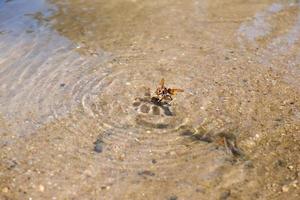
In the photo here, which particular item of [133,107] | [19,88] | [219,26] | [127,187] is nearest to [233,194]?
[127,187]

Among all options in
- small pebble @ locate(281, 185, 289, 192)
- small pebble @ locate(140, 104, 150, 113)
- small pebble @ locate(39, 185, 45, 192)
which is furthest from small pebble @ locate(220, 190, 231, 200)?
small pebble @ locate(39, 185, 45, 192)

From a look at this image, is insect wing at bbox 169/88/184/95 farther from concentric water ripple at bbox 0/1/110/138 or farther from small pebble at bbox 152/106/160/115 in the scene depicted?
concentric water ripple at bbox 0/1/110/138

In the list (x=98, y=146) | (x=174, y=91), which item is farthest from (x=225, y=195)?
(x=174, y=91)

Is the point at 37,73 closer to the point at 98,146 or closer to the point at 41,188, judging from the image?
the point at 98,146

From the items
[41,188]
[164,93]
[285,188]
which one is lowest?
[285,188]

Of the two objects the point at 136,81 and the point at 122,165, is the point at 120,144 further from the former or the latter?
the point at 136,81

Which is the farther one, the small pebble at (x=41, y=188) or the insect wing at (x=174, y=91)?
the insect wing at (x=174, y=91)

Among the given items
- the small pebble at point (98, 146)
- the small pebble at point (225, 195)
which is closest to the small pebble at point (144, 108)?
the small pebble at point (98, 146)

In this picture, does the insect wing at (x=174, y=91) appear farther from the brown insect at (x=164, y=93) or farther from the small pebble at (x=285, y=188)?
the small pebble at (x=285, y=188)
